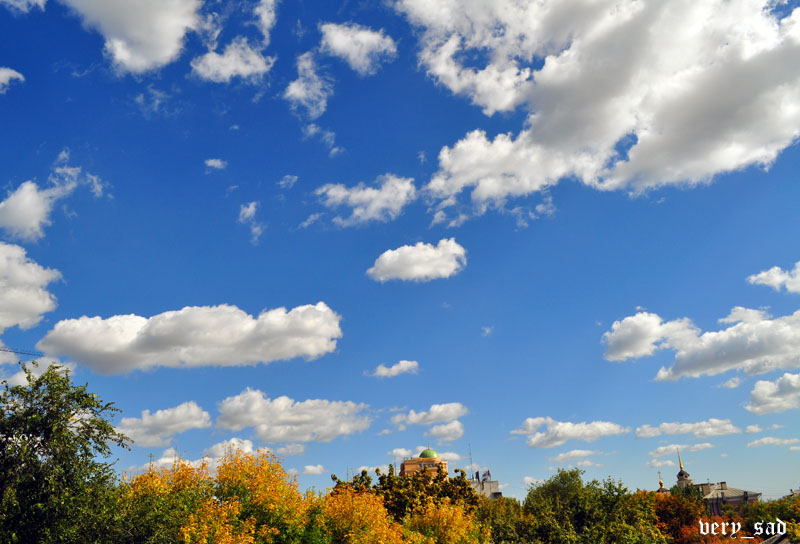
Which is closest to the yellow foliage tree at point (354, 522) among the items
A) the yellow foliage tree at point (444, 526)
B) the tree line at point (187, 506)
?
the tree line at point (187, 506)

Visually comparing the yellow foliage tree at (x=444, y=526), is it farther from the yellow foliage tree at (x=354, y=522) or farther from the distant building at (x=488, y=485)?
the distant building at (x=488, y=485)

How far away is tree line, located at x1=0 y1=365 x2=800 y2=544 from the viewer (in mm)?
24812

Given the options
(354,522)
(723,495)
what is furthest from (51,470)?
(723,495)

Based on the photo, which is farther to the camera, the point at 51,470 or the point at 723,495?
the point at 723,495

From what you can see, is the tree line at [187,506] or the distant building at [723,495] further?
the distant building at [723,495]

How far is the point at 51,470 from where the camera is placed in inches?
995

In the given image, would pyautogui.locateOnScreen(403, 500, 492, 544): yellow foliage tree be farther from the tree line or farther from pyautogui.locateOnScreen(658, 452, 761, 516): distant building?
pyautogui.locateOnScreen(658, 452, 761, 516): distant building

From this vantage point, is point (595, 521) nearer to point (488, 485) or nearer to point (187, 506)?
point (187, 506)

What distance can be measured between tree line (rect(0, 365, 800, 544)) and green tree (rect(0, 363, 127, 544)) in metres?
0.04

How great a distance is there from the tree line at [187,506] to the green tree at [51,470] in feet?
0.14

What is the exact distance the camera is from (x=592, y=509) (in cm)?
4678

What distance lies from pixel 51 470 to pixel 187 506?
7987 mm

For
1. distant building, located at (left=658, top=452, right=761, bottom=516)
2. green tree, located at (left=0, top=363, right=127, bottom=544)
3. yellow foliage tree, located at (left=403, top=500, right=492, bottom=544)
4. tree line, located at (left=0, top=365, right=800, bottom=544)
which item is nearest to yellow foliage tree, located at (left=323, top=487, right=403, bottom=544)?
tree line, located at (left=0, top=365, right=800, bottom=544)

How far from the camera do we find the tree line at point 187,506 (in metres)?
24.8
